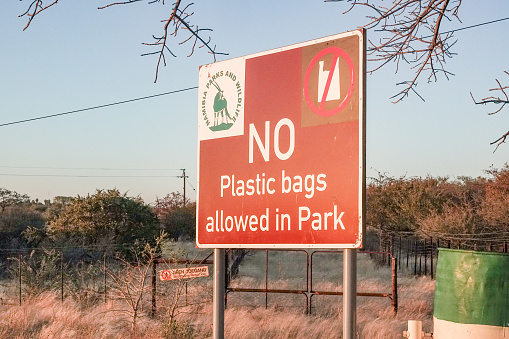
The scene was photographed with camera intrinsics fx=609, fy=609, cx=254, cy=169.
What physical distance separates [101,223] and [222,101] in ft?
56.4

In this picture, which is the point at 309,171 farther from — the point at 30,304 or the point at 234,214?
the point at 30,304

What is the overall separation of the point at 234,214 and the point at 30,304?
9.54m

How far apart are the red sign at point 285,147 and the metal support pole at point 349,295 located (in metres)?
0.09

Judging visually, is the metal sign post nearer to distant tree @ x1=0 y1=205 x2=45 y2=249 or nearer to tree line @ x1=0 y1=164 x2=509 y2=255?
tree line @ x1=0 y1=164 x2=509 y2=255

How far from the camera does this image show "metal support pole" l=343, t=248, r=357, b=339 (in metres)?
2.92

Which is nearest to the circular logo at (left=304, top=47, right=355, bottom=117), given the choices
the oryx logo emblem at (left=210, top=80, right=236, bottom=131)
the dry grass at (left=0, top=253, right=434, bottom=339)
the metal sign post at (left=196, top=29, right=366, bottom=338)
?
the metal sign post at (left=196, top=29, right=366, bottom=338)

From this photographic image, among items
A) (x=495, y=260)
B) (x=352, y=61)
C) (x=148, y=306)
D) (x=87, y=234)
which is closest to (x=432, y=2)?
(x=495, y=260)

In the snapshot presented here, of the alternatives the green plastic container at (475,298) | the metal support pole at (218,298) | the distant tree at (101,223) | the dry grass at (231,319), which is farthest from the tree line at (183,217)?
the metal support pole at (218,298)

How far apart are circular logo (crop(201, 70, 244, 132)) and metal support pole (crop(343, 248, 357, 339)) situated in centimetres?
108

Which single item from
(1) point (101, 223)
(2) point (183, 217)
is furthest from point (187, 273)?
(2) point (183, 217)

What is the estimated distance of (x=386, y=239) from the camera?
29266 millimetres

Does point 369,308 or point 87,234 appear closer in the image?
point 369,308

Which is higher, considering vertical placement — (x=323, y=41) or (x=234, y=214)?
(x=323, y=41)

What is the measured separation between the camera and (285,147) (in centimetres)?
323
